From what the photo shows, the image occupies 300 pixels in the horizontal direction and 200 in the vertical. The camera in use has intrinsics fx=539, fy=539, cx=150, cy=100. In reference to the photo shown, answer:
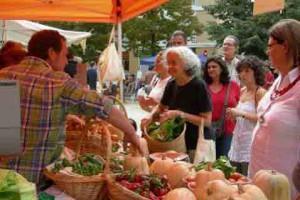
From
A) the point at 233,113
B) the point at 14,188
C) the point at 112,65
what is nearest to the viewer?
the point at 14,188

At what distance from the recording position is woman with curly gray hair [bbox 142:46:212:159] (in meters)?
3.71

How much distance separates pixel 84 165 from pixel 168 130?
121 cm

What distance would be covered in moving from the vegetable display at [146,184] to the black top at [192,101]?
58.7 inches

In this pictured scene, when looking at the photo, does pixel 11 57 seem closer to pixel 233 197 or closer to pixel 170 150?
pixel 170 150

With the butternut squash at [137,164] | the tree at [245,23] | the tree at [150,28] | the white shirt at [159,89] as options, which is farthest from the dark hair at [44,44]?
the tree at [150,28]

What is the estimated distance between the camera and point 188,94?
12.4 ft

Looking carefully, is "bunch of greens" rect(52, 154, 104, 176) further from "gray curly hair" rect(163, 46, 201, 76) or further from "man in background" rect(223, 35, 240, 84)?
"man in background" rect(223, 35, 240, 84)

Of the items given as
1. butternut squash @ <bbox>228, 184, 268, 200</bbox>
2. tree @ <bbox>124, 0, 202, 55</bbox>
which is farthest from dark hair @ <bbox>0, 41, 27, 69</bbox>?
tree @ <bbox>124, 0, 202, 55</bbox>

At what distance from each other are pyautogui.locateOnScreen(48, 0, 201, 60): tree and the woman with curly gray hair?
965 inches

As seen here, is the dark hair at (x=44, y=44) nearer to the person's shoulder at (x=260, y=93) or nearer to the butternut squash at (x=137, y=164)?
the butternut squash at (x=137, y=164)

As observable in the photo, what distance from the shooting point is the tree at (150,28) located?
28438 millimetres

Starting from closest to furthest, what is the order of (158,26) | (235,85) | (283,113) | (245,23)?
(283,113) → (235,85) → (245,23) → (158,26)

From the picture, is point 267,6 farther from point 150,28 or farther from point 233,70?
point 150,28

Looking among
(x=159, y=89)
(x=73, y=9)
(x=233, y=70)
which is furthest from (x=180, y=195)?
(x=73, y=9)
